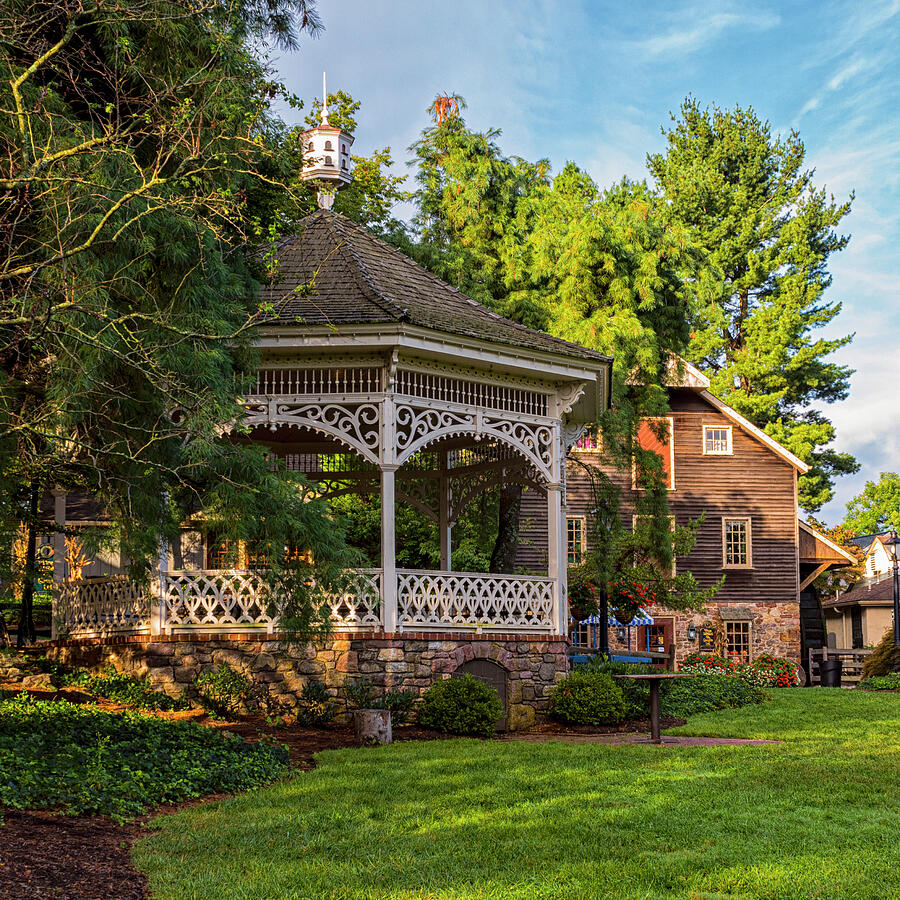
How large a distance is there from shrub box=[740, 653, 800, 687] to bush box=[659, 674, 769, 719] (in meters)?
7.11

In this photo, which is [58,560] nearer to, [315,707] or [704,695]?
[315,707]

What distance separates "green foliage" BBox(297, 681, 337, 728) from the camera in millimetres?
12891

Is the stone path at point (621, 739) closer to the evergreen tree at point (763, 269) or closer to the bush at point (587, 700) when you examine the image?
the bush at point (587, 700)

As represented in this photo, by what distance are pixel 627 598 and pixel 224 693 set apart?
28.5ft

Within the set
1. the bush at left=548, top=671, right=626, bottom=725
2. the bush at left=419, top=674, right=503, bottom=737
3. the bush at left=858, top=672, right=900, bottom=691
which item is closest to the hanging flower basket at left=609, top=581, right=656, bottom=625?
the bush at left=548, top=671, right=626, bottom=725

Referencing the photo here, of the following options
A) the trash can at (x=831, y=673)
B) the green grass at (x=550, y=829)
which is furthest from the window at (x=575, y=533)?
the green grass at (x=550, y=829)

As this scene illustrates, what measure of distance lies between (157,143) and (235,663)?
613cm

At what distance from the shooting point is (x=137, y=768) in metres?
8.90

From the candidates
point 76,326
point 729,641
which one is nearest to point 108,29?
point 76,326

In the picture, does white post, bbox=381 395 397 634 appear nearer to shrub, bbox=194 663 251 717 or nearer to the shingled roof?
the shingled roof

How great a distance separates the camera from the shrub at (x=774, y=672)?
26.5 metres

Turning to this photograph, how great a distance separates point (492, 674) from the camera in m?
14.2

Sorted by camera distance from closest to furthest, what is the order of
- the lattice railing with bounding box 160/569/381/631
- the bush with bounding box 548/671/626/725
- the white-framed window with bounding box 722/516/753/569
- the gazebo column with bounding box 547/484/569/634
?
the lattice railing with bounding box 160/569/381/631
the bush with bounding box 548/671/626/725
the gazebo column with bounding box 547/484/569/634
the white-framed window with bounding box 722/516/753/569

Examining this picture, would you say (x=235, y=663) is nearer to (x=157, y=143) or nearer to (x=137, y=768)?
(x=137, y=768)
